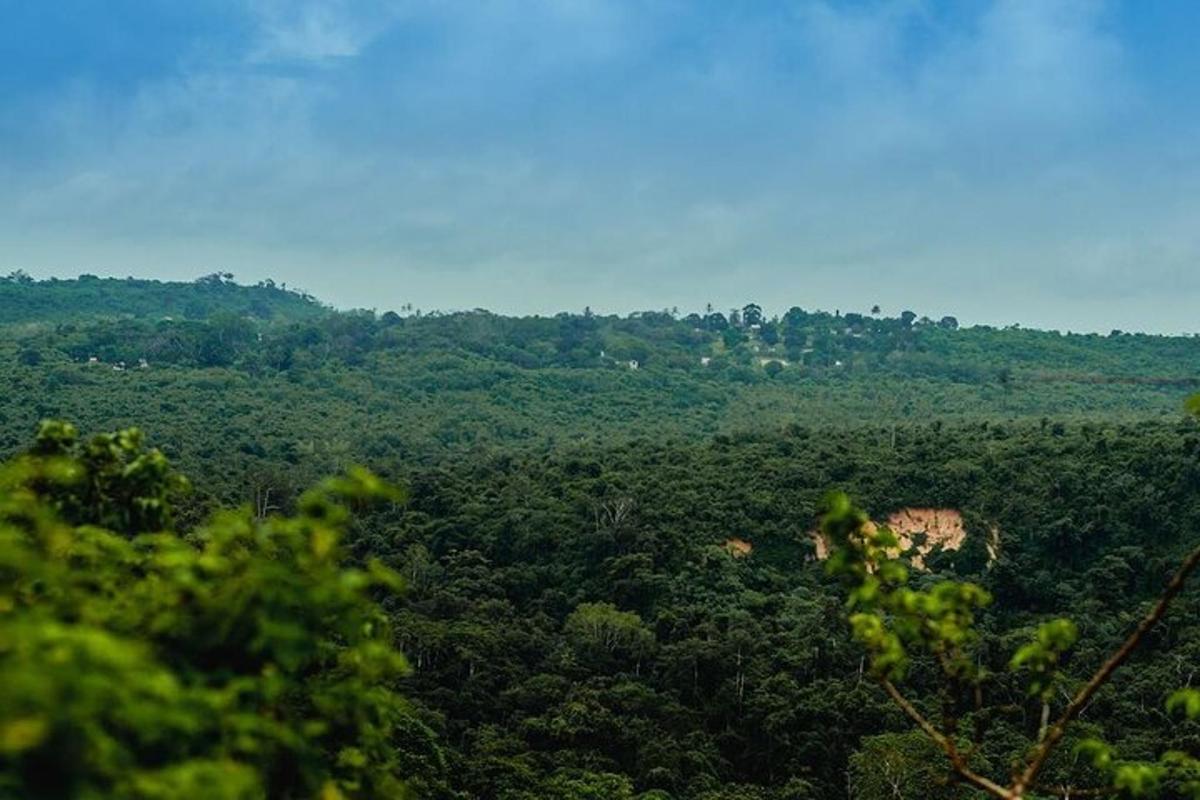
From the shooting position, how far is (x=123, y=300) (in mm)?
171625

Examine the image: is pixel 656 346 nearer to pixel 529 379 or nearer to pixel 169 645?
pixel 529 379

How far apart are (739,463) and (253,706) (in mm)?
51098

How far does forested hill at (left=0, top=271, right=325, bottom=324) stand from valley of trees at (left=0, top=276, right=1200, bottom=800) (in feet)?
74.6

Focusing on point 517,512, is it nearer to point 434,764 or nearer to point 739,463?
point 739,463

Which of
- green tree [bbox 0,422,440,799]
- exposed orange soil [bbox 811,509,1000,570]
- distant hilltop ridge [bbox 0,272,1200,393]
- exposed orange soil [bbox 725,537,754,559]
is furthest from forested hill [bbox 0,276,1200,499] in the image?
green tree [bbox 0,422,440,799]

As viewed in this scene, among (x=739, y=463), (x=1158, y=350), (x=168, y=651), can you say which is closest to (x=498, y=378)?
(x=739, y=463)

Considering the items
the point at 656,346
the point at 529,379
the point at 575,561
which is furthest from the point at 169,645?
the point at 656,346

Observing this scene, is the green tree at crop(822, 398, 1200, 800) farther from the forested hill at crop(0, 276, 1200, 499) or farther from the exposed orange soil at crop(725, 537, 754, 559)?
the forested hill at crop(0, 276, 1200, 499)

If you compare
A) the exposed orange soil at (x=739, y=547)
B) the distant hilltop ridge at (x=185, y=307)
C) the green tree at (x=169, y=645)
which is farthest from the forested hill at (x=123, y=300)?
the green tree at (x=169, y=645)

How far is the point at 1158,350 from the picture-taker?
121 metres

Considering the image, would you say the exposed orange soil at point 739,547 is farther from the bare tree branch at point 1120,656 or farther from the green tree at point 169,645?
the bare tree branch at point 1120,656

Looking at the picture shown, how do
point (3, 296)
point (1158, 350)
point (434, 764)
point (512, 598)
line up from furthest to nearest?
1. point (3, 296)
2. point (1158, 350)
3. point (512, 598)
4. point (434, 764)

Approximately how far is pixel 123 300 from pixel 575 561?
14857 centimetres

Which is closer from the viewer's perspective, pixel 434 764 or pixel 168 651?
pixel 168 651
